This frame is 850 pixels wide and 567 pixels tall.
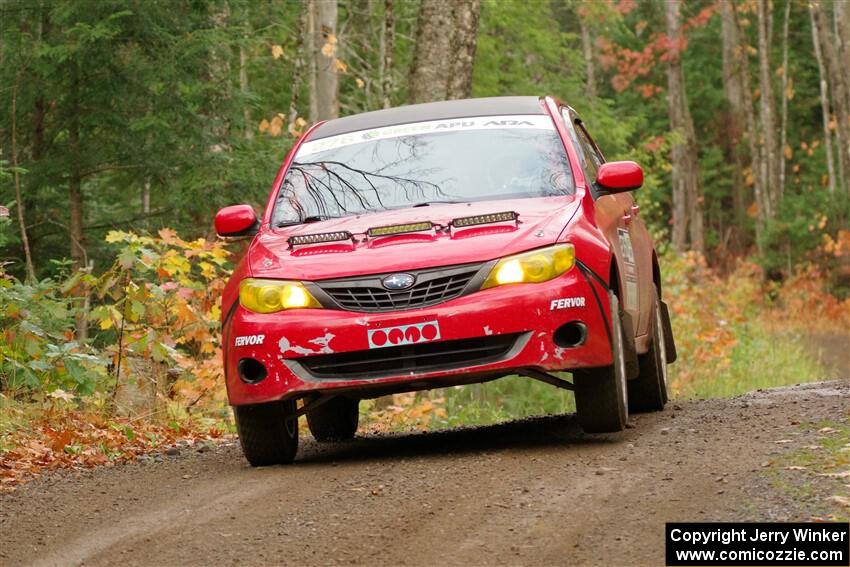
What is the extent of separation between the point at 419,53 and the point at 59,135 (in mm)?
4425

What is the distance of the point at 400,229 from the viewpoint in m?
7.84

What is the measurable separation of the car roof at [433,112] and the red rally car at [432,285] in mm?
399

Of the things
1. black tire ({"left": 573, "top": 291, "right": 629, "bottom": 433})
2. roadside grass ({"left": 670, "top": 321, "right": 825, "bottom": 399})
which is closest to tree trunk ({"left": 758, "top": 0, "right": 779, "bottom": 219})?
roadside grass ({"left": 670, "top": 321, "right": 825, "bottom": 399})

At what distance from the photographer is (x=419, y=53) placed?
49.5 feet

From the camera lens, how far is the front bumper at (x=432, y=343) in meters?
7.46

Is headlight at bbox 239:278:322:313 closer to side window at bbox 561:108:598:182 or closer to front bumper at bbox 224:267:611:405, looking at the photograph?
front bumper at bbox 224:267:611:405

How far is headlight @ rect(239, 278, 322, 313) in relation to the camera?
7664 millimetres

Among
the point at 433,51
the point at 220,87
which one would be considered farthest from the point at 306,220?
the point at 220,87

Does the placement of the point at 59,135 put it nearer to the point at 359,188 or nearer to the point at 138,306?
the point at 138,306

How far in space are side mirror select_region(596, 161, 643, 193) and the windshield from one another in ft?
0.67

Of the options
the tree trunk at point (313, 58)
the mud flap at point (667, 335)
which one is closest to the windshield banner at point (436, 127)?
the mud flap at point (667, 335)

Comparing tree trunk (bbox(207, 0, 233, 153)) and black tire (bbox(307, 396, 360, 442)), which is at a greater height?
tree trunk (bbox(207, 0, 233, 153))

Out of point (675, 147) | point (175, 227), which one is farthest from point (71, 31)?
point (675, 147)

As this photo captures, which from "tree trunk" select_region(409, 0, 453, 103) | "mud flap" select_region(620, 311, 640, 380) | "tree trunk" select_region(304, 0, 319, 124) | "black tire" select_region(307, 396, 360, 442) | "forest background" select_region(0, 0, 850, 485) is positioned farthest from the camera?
"tree trunk" select_region(304, 0, 319, 124)
